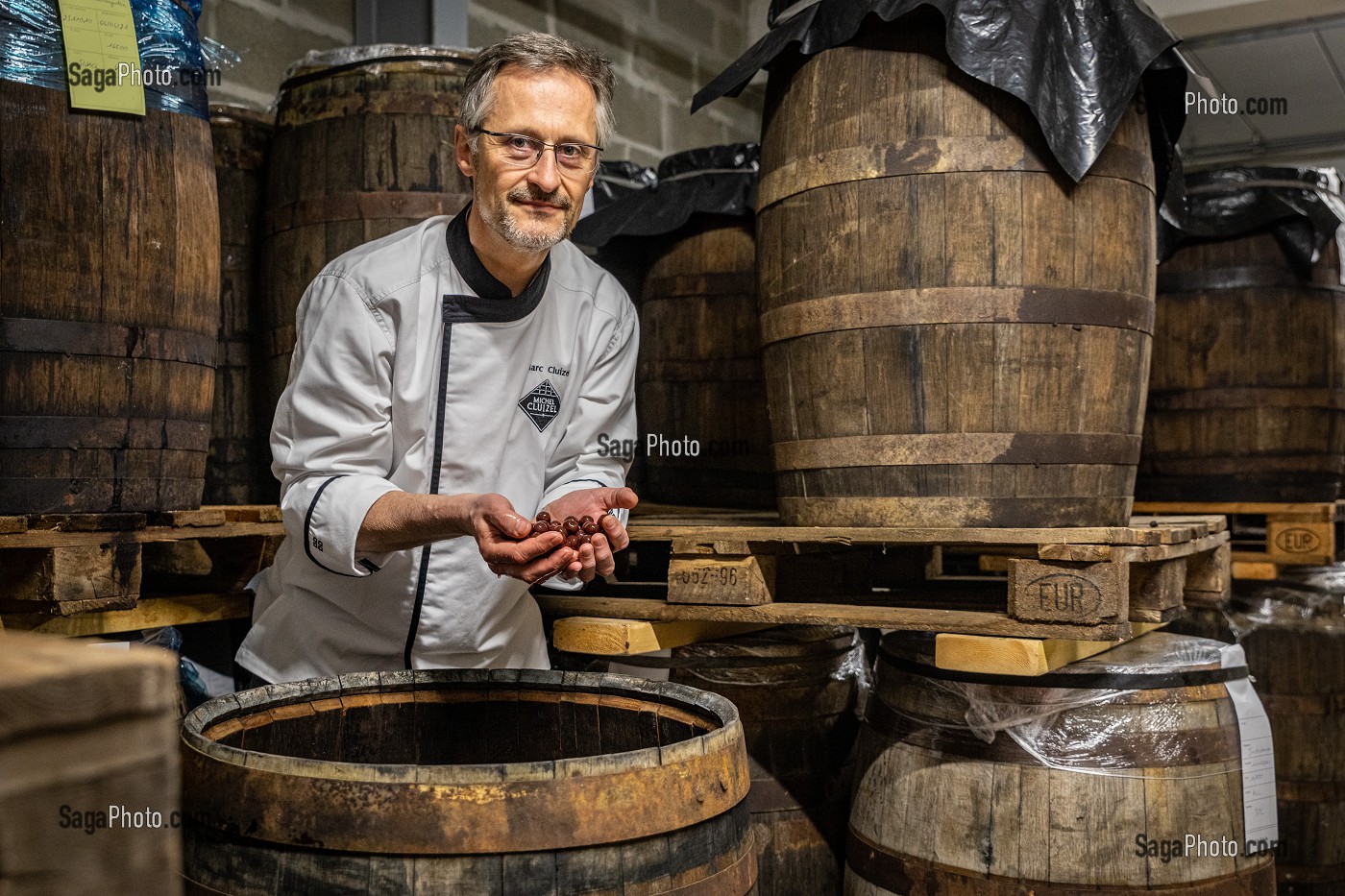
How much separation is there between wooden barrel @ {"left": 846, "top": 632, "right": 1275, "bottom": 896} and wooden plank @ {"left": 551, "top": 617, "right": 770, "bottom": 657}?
510mm

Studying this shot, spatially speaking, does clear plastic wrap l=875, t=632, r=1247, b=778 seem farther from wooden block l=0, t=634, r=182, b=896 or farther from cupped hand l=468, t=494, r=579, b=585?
wooden block l=0, t=634, r=182, b=896

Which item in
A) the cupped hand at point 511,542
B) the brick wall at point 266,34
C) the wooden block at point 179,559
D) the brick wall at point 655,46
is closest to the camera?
the cupped hand at point 511,542

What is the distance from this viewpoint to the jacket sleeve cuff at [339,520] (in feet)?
7.36

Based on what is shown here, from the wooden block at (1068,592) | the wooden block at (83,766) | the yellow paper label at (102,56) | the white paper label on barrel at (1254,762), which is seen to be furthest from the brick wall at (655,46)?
the wooden block at (83,766)

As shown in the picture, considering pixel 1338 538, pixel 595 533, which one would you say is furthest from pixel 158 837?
pixel 1338 538

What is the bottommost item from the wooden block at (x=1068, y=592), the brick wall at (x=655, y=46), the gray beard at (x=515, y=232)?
the wooden block at (x=1068, y=592)

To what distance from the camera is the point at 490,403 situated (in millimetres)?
2566

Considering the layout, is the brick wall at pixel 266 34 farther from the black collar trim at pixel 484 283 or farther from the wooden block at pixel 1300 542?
the wooden block at pixel 1300 542

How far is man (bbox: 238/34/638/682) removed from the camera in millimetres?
2418

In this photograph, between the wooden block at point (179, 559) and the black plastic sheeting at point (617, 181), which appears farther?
the black plastic sheeting at point (617, 181)

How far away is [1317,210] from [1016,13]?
2280 millimetres

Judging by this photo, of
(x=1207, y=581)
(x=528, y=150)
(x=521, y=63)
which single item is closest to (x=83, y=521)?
(x=528, y=150)

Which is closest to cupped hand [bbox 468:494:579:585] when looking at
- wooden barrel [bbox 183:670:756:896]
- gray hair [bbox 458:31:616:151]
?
wooden barrel [bbox 183:670:756:896]

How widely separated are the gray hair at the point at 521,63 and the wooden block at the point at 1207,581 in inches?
74.7
